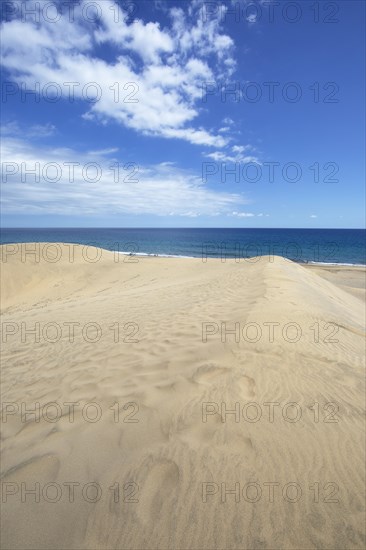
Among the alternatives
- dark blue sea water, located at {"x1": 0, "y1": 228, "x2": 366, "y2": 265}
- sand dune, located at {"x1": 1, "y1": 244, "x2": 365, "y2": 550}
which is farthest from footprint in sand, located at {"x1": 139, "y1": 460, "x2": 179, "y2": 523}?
dark blue sea water, located at {"x1": 0, "y1": 228, "x2": 366, "y2": 265}

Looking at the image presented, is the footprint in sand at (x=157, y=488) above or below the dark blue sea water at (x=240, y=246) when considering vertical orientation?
below

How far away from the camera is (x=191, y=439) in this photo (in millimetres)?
2875

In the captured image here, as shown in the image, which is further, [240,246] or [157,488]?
[240,246]

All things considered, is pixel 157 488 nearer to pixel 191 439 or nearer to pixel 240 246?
pixel 191 439

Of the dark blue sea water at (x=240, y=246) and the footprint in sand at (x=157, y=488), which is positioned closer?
the footprint in sand at (x=157, y=488)

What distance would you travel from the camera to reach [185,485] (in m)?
2.41

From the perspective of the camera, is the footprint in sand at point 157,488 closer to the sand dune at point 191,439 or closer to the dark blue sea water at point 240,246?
the sand dune at point 191,439

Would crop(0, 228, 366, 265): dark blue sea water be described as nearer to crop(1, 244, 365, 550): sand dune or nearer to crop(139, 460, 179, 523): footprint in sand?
crop(1, 244, 365, 550): sand dune

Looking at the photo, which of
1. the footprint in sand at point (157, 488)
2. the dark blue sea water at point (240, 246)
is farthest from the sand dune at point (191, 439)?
the dark blue sea water at point (240, 246)

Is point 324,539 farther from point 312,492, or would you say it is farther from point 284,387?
point 284,387

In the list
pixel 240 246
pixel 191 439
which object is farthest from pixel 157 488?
pixel 240 246

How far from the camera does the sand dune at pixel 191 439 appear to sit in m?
2.16

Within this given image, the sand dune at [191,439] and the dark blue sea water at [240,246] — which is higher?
the dark blue sea water at [240,246]

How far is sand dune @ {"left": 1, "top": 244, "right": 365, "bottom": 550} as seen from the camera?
2.16m
